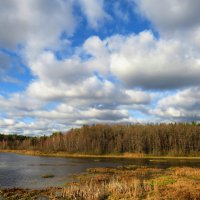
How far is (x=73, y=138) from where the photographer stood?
167625mm

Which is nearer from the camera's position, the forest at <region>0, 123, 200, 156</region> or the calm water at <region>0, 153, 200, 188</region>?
the calm water at <region>0, 153, 200, 188</region>

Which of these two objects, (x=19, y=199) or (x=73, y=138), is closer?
(x=19, y=199)

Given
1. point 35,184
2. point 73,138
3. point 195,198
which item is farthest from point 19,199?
point 73,138

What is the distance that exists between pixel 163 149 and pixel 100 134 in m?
36.7

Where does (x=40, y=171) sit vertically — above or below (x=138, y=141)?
below

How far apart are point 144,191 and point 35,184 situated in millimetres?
18012

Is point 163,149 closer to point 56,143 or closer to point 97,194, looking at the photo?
point 56,143

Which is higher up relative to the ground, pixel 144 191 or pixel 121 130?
pixel 121 130

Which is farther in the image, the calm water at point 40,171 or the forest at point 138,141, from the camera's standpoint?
the forest at point 138,141

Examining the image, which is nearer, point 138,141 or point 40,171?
point 40,171

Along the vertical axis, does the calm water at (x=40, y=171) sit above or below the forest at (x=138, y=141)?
below

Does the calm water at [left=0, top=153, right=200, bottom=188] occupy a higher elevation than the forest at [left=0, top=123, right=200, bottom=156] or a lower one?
lower

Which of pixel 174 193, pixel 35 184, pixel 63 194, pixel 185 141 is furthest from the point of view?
pixel 185 141

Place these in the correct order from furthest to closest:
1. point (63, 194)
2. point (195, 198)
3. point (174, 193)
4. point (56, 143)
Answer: point (56, 143) < point (63, 194) < point (174, 193) < point (195, 198)
